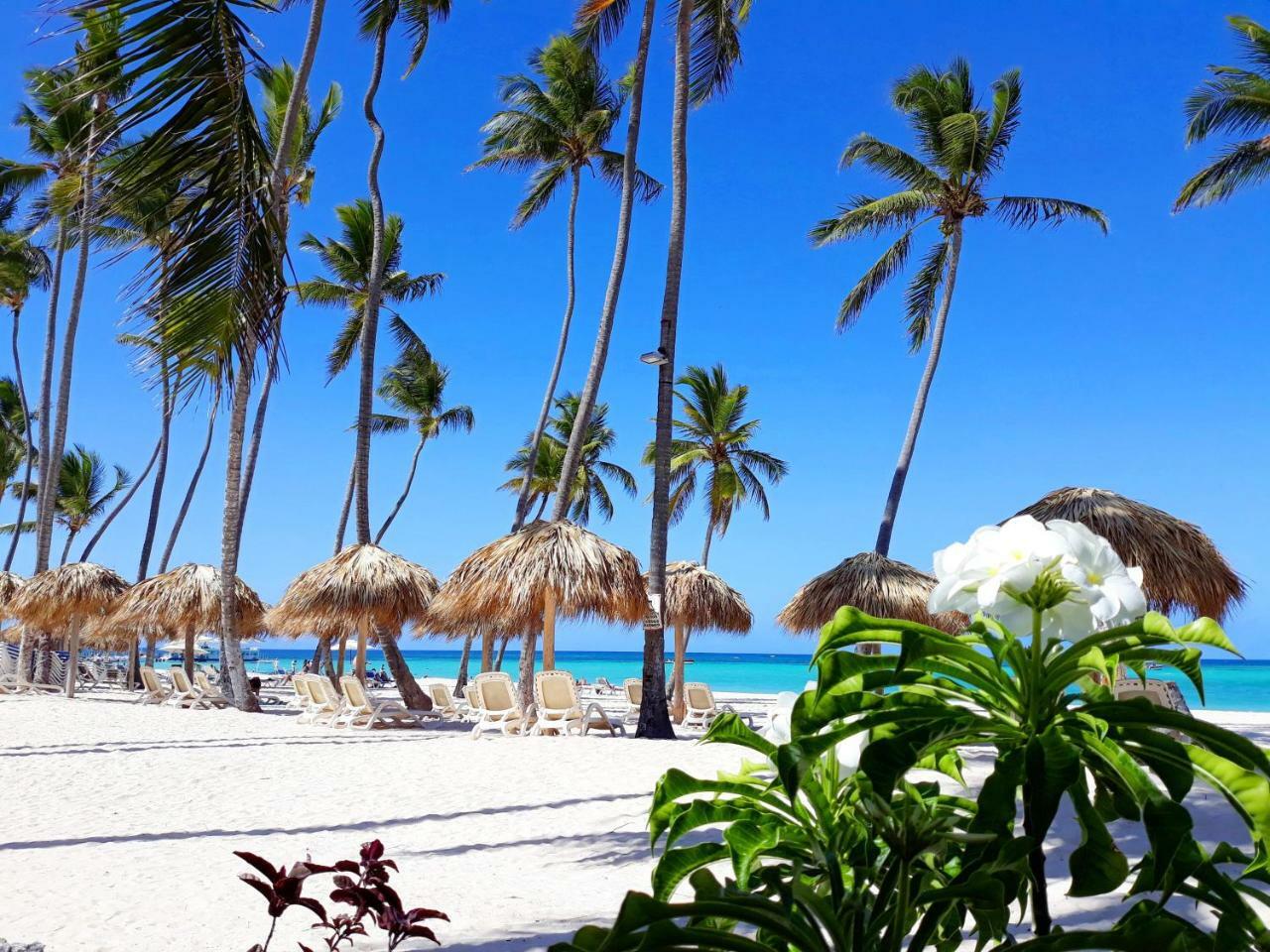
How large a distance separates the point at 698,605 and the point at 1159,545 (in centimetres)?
757

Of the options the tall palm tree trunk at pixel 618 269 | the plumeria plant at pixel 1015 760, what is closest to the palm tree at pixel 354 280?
the tall palm tree trunk at pixel 618 269

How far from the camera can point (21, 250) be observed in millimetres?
25547

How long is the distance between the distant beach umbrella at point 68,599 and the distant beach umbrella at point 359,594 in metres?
6.02

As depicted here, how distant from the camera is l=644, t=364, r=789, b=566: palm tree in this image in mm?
26109

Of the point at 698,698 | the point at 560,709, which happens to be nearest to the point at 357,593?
the point at 560,709

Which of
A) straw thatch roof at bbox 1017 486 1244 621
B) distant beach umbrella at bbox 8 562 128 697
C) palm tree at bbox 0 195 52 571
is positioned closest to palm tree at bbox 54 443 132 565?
palm tree at bbox 0 195 52 571

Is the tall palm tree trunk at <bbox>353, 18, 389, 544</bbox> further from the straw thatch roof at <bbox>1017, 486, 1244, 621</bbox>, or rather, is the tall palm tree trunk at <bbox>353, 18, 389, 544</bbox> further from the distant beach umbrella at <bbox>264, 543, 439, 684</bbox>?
the straw thatch roof at <bbox>1017, 486, 1244, 621</bbox>

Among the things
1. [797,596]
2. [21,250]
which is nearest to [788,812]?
[797,596]

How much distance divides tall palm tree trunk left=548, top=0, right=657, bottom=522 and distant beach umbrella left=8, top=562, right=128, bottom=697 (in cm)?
1148

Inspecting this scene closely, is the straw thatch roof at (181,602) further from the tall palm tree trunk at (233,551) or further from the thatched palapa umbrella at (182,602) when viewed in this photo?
the tall palm tree trunk at (233,551)

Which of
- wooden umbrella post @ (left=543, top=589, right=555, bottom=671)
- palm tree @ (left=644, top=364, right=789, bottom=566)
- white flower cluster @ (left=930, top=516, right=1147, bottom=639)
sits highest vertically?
palm tree @ (left=644, top=364, right=789, bottom=566)

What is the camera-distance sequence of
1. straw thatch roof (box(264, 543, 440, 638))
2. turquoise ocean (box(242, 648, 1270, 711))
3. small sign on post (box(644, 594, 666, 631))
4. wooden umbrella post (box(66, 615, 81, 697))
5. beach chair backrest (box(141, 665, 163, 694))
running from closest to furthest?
small sign on post (box(644, 594, 666, 631)), straw thatch roof (box(264, 543, 440, 638)), beach chair backrest (box(141, 665, 163, 694)), wooden umbrella post (box(66, 615, 81, 697)), turquoise ocean (box(242, 648, 1270, 711))

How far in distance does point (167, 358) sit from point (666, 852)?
3205mm

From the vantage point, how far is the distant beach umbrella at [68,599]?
19312 millimetres
